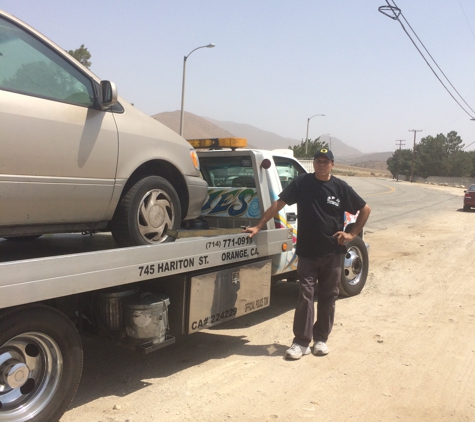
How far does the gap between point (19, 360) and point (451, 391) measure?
3.26 meters

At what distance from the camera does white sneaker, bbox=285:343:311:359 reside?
477cm

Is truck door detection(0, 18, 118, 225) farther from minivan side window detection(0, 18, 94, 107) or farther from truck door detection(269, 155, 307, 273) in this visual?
truck door detection(269, 155, 307, 273)

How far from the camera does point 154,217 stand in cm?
422

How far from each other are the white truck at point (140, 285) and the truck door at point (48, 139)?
0.40 m

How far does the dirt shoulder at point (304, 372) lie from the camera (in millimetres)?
3717

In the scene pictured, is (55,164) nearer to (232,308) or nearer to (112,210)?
(112,210)

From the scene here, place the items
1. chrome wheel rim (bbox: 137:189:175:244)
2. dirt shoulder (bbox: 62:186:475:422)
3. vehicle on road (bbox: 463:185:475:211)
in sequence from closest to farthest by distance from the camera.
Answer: dirt shoulder (bbox: 62:186:475:422)
chrome wheel rim (bbox: 137:189:175:244)
vehicle on road (bbox: 463:185:475:211)

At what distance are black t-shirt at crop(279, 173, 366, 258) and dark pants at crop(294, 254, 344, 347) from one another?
0.10 m

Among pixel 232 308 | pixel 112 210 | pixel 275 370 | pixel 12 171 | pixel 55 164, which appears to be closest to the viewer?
pixel 12 171

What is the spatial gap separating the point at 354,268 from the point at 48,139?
16.1 feet

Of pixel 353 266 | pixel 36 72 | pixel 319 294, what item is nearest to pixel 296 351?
pixel 319 294

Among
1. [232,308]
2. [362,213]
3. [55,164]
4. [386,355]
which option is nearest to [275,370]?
[232,308]

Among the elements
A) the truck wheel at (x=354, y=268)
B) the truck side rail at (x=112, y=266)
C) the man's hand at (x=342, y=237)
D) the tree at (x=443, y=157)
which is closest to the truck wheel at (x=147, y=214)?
the truck side rail at (x=112, y=266)

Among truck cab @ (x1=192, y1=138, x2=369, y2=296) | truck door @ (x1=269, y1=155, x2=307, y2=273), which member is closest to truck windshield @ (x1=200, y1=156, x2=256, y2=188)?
truck cab @ (x1=192, y1=138, x2=369, y2=296)
